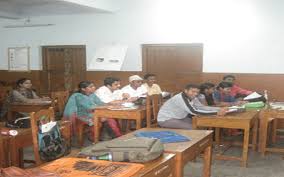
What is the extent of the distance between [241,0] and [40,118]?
5.01m

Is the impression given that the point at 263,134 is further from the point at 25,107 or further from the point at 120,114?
the point at 25,107

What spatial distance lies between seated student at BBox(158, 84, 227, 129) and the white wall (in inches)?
95.4

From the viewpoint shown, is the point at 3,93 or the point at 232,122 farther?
the point at 3,93

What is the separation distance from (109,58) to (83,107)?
2305mm

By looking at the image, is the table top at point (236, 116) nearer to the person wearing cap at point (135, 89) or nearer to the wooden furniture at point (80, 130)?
the wooden furniture at point (80, 130)

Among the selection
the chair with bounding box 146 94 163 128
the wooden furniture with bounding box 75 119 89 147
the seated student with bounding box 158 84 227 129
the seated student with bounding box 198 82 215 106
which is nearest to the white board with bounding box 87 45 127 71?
the seated student with bounding box 198 82 215 106

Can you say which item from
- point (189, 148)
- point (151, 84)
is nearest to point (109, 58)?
point (151, 84)

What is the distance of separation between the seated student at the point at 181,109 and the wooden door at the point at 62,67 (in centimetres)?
393

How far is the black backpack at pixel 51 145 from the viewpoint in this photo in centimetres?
290

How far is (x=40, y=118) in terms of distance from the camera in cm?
302

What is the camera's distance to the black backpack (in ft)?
9.52

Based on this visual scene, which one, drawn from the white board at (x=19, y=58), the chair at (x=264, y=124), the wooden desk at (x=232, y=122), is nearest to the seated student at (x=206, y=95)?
the chair at (x=264, y=124)

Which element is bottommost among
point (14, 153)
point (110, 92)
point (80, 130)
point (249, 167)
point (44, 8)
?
point (249, 167)

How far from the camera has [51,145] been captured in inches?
116
